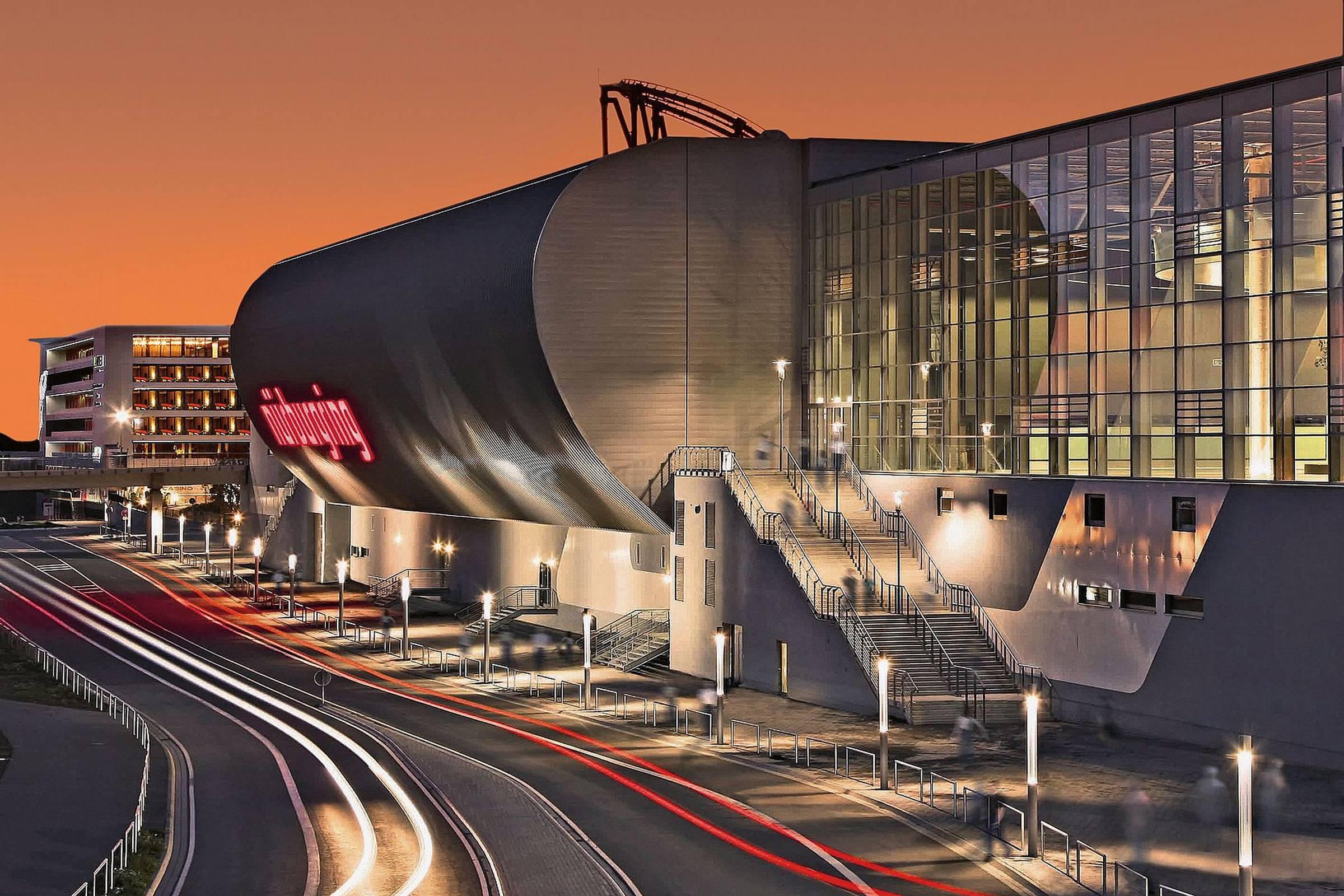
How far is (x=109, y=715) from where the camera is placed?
182 feet

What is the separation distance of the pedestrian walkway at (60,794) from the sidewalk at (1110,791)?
597 inches

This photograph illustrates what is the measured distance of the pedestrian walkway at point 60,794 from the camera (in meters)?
32.1

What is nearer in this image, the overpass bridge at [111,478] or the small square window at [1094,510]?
the small square window at [1094,510]

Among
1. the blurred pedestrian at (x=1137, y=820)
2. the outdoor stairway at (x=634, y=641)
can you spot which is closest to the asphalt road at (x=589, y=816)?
the blurred pedestrian at (x=1137, y=820)

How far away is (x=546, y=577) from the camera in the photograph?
281 ft

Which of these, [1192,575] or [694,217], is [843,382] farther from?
[1192,575]

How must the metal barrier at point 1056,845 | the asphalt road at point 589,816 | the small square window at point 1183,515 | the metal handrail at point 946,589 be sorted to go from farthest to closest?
the metal handrail at point 946,589 → the small square window at point 1183,515 → the metal barrier at point 1056,845 → the asphalt road at point 589,816

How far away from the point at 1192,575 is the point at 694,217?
95.3 ft

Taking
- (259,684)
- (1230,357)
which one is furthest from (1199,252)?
(259,684)

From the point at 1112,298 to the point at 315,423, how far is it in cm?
6078

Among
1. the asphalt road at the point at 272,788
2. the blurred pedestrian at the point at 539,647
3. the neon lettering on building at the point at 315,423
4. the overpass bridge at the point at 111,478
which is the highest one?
the neon lettering on building at the point at 315,423

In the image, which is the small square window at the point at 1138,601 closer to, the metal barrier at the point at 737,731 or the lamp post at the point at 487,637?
the metal barrier at the point at 737,731

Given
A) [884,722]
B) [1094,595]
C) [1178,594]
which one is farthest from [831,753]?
[1178,594]

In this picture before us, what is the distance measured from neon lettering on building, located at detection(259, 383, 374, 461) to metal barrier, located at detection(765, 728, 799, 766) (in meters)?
49.9
